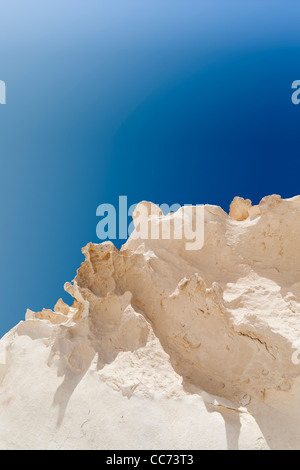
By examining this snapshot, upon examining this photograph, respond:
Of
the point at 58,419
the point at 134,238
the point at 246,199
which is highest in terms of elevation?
the point at 246,199

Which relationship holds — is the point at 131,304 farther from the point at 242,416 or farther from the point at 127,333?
the point at 242,416

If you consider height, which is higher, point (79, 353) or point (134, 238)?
point (134, 238)
